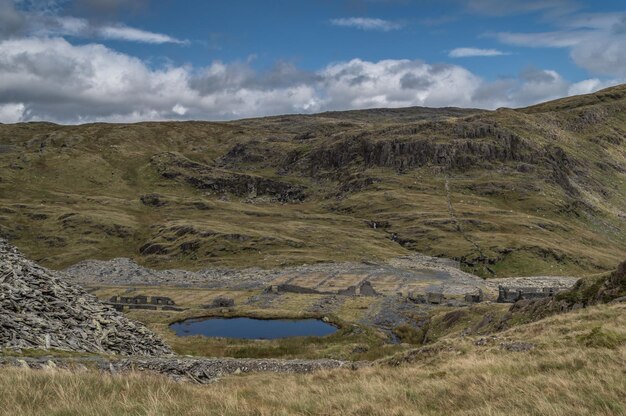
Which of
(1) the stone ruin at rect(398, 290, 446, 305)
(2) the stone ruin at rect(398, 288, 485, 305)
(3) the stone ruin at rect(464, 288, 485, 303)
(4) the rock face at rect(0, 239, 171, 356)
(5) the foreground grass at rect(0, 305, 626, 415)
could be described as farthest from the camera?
(1) the stone ruin at rect(398, 290, 446, 305)

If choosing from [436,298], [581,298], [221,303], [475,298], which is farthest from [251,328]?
[581,298]

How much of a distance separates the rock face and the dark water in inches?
1353

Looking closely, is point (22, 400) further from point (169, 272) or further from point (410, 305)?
point (169, 272)

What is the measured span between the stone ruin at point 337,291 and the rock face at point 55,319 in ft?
214

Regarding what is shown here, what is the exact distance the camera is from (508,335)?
25406 millimetres

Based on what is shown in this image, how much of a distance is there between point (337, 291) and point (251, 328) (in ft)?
101

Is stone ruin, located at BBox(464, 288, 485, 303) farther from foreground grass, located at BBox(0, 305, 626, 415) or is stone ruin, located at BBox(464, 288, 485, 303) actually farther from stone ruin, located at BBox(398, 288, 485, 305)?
foreground grass, located at BBox(0, 305, 626, 415)

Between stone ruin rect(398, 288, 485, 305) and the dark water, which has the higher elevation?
stone ruin rect(398, 288, 485, 305)

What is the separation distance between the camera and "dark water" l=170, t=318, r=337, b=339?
69625 millimetres

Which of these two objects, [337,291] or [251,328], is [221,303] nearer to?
[251,328]

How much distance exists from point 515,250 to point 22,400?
147m

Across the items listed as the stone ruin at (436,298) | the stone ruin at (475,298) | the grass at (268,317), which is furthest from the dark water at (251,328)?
the stone ruin at (475,298)

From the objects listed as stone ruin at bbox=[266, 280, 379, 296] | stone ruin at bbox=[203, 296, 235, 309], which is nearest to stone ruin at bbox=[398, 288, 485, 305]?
stone ruin at bbox=[266, 280, 379, 296]

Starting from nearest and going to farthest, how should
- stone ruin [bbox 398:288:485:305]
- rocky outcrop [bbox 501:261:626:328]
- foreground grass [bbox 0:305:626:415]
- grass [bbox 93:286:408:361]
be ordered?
foreground grass [bbox 0:305:626:415], rocky outcrop [bbox 501:261:626:328], grass [bbox 93:286:408:361], stone ruin [bbox 398:288:485:305]
